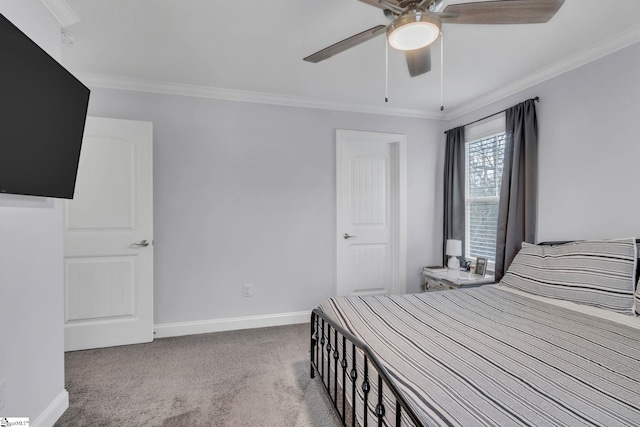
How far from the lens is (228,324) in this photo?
323 cm

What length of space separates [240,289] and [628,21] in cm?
377

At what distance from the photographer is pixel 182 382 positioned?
2.25m

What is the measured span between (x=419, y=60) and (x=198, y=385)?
262cm

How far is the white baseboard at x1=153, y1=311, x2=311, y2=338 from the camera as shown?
3.06m

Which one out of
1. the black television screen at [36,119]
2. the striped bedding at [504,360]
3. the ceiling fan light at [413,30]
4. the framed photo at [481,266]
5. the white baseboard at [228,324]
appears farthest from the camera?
the framed photo at [481,266]

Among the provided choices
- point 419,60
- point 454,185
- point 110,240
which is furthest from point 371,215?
point 110,240

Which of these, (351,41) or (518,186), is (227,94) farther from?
(518,186)

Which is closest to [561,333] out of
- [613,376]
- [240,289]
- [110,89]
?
[613,376]

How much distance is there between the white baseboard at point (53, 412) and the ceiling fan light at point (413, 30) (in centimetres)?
274

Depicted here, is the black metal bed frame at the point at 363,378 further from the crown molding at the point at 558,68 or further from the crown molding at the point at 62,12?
the crown molding at the point at 558,68

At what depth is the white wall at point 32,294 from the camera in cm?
149

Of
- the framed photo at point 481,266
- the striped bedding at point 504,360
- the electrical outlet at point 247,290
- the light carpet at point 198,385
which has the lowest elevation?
the light carpet at point 198,385

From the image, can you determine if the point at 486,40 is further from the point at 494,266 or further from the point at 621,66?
the point at 494,266

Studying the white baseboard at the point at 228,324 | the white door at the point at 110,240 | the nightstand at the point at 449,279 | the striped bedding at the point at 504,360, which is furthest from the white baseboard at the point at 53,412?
the nightstand at the point at 449,279
